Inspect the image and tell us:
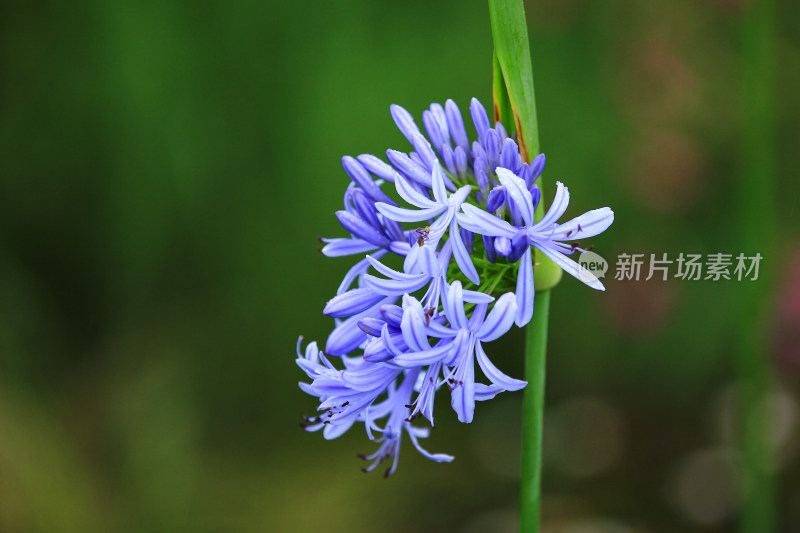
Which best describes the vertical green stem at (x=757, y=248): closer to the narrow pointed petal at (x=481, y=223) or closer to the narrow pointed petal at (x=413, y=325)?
the narrow pointed petal at (x=481, y=223)

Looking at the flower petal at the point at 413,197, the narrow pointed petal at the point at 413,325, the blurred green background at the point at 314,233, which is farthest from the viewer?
the blurred green background at the point at 314,233

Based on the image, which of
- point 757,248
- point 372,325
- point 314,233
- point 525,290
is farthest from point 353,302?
point 314,233

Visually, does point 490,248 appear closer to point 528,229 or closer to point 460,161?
point 528,229

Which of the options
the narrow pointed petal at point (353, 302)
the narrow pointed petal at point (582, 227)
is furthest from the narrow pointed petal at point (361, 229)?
the narrow pointed petal at point (582, 227)

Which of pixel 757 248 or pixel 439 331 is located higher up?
pixel 757 248

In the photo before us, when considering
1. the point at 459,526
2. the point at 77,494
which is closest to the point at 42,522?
the point at 77,494

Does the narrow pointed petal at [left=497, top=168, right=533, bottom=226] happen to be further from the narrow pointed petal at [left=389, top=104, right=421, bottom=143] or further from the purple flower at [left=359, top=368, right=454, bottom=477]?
the purple flower at [left=359, top=368, right=454, bottom=477]
